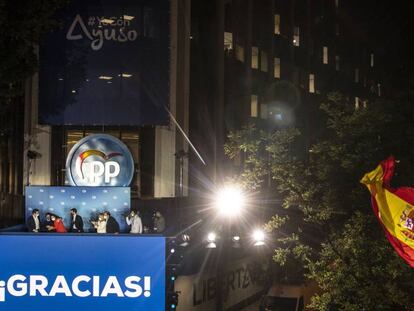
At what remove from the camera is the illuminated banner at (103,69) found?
34.0 metres

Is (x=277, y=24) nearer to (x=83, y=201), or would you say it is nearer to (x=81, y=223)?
(x=83, y=201)

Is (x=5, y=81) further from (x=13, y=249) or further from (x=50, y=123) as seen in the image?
(x=13, y=249)

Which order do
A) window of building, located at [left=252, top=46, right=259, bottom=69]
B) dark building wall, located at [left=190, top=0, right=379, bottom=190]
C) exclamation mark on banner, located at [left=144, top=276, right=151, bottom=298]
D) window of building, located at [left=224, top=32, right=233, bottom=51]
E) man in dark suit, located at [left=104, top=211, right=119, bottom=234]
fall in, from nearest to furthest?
exclamation mark on banner, located at [left=144, top=276, right=151, bottom=298] < man in dark suit, located at [left=104, top=211, right=119, bottom=234] < dark building wall, located at [left=190, top=0, right=379, bottom=190] < window of building, located at [left=224, top=32, right=233, bottom=51] < window of building, located at [left=252, top=46, right=259, bottom=69]

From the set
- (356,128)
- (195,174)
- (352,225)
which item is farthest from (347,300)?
(195,174)

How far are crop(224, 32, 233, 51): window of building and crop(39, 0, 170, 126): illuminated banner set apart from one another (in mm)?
14003

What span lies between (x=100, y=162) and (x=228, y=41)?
17.8m

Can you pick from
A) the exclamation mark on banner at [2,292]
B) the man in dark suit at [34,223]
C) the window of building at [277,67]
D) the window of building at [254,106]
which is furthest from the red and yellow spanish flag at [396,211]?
the window of building at [277,67]

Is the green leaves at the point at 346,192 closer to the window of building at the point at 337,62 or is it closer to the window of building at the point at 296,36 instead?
the window of building at the point at 296,36

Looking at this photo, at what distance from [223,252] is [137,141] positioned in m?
13.3

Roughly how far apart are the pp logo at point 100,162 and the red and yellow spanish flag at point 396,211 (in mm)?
22048

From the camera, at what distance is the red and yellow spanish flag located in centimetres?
1184

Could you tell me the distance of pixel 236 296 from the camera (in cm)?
3575

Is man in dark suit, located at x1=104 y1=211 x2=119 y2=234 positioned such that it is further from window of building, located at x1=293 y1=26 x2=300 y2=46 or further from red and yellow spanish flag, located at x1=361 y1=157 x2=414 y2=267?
window of building, located at x1=293 y1=26 x2=300 y2=46

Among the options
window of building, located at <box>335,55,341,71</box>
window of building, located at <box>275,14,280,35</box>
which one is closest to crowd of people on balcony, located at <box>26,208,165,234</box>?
window of building, located at <box>275,14,280,35</box>
